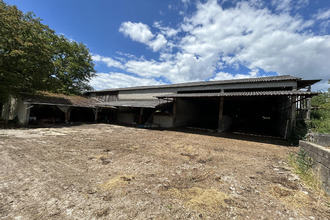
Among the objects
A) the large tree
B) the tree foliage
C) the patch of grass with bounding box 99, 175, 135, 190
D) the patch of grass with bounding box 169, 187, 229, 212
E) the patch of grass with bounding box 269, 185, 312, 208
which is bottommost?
the patch of grass with bounding box 99, 175, 135, 190

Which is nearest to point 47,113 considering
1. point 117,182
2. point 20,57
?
point 20,57

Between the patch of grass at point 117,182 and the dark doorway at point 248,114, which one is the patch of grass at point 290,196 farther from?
the dark doorway at point 248,114

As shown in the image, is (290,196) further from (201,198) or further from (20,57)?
(20,57)

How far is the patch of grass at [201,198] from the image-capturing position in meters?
2.28

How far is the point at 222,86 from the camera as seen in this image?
1294 cm

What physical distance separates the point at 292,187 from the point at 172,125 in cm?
1100

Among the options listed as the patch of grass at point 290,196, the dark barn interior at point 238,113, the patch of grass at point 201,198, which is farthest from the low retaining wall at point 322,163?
the dark barn interior at point 238,113

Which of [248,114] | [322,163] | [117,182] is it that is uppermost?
[248,114]

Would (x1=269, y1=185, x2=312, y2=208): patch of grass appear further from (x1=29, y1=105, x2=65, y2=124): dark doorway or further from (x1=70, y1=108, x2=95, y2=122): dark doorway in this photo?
(x1=70, y1=108, x2=95, y2=122): dark doorway

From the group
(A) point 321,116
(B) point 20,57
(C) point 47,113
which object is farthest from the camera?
(C) point 47,113

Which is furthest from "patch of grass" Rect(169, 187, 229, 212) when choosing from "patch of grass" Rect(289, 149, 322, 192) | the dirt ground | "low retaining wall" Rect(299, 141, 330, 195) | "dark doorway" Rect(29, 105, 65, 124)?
"dark doorway" Rect(29, 105, 65, 124)

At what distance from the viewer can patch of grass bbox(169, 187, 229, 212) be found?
228cm

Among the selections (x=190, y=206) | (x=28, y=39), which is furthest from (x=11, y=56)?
(x=190, y=206)

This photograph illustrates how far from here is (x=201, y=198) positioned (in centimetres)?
252
